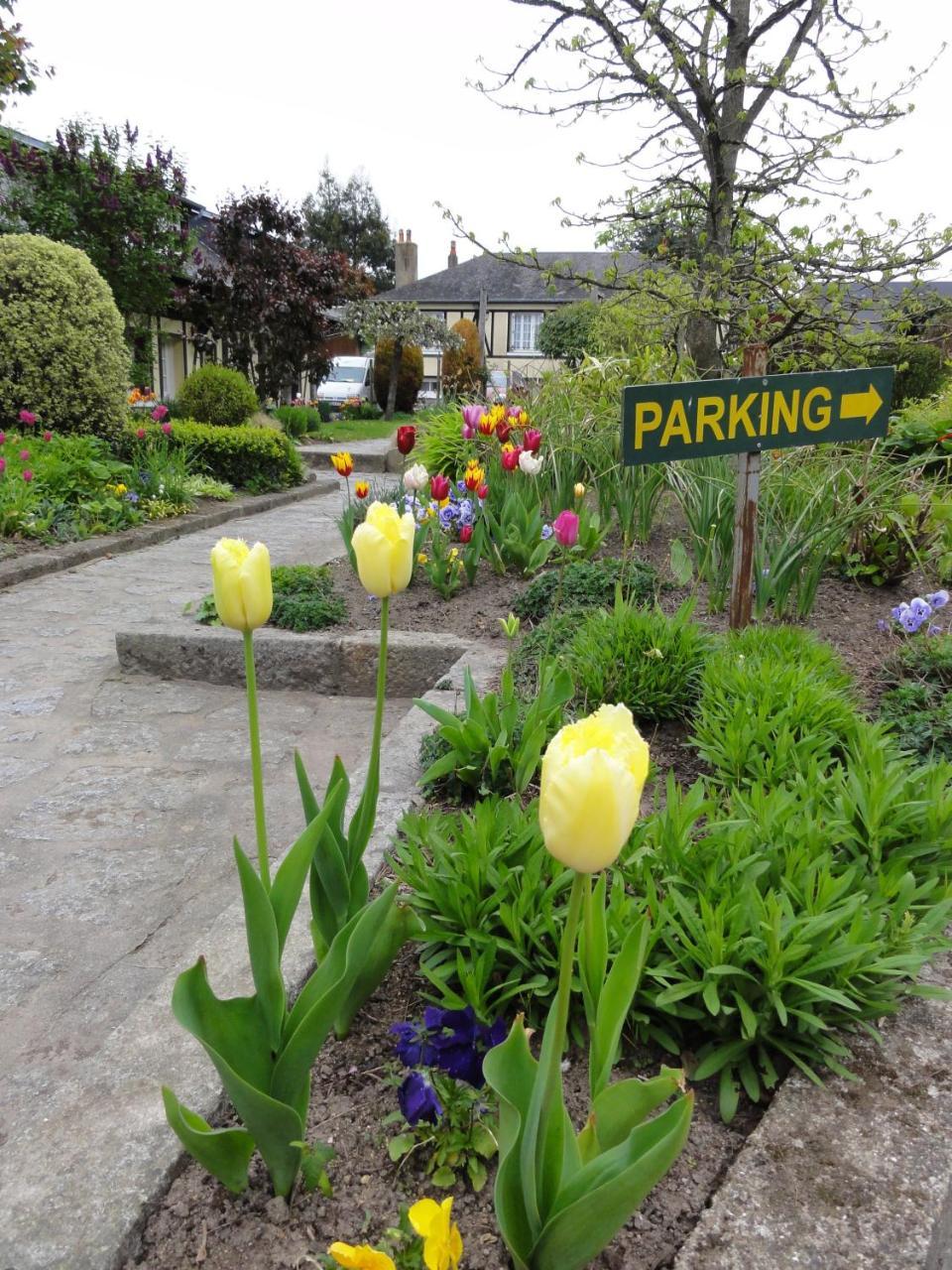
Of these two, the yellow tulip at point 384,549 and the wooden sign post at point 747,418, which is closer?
the yellow tulip at point 384,549

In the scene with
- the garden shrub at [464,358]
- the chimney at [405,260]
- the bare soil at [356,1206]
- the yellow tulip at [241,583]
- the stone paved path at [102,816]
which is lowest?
the stone paved path at [102,816]

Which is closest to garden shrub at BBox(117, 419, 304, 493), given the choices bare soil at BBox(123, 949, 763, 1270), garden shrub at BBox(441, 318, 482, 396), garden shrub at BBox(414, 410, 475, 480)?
garden shrub at BBox(414, 410, 475, 480)

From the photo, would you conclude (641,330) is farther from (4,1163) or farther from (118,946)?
(4,1163)

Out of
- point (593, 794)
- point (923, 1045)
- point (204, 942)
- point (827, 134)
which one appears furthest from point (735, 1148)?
point (827, 134)

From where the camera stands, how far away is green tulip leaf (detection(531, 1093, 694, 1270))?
33.7 inches

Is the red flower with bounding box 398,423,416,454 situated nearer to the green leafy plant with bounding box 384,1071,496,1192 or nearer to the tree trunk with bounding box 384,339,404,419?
the green leafy plant with bounding box 384,1071,496,1192

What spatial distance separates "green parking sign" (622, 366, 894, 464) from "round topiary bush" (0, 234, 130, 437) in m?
7.13

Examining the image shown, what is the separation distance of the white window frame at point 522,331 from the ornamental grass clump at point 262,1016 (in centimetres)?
3908

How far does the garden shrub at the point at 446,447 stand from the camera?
6.67m

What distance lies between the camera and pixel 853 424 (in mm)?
3006

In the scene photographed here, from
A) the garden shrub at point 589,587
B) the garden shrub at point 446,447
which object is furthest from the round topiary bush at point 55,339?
the garden shrub at point 589,587

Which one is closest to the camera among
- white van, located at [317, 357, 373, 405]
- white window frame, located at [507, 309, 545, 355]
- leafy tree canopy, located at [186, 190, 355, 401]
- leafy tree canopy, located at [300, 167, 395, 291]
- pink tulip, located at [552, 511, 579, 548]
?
pink tulip, located at [552, 511, 579, 548]

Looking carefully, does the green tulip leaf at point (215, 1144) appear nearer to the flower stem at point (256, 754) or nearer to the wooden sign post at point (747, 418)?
the flower stem at point (256, 754)

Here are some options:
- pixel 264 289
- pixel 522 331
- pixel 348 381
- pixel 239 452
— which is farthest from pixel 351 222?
pixel 239 452
